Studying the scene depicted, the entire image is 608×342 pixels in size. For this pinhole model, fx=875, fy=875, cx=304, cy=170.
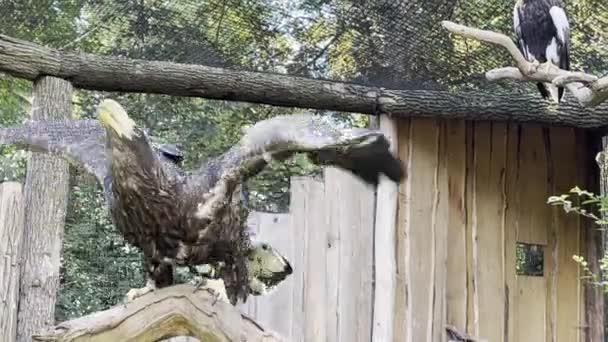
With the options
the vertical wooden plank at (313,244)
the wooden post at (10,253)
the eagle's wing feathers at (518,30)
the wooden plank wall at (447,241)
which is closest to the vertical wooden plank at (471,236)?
the wooden plank wall at (447,241)

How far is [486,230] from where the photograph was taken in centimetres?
352

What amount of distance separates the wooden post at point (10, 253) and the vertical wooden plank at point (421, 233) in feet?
4.70

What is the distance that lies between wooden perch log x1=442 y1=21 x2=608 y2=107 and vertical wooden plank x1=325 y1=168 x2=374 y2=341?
3.69 feet

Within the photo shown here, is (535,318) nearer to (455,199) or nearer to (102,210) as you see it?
(455,199)

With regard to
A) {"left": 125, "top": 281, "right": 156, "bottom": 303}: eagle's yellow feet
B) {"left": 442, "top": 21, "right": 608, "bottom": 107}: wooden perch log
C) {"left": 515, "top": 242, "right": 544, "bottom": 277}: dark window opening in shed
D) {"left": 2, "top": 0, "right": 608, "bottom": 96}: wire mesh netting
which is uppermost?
{"left": 2, "top": 0, "right": 608, "bottom": 96}: wire mesh netting

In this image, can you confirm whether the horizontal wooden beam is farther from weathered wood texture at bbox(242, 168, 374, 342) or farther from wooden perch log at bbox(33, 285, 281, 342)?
wooden perch log at bbox(33, 285, 281, 342)

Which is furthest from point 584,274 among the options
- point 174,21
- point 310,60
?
point 174,21

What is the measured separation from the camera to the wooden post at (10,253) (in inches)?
115

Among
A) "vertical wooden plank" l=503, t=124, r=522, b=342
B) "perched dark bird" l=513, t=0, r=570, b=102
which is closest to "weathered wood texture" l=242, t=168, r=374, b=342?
"vertical wooden plank" l=503, t=124, r=522, b=342

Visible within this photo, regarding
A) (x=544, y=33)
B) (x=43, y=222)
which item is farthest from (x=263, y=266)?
(x=544, y=33)

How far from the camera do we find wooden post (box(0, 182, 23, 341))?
2.93 meters

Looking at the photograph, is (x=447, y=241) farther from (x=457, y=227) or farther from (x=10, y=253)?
(x=10, y=253)

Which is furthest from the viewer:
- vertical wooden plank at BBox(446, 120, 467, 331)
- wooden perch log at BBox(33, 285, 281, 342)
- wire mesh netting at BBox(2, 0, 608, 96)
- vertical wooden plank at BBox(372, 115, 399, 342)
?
vertical wooden plank at BBox(446, 120, 467, 331)

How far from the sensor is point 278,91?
3.40m
